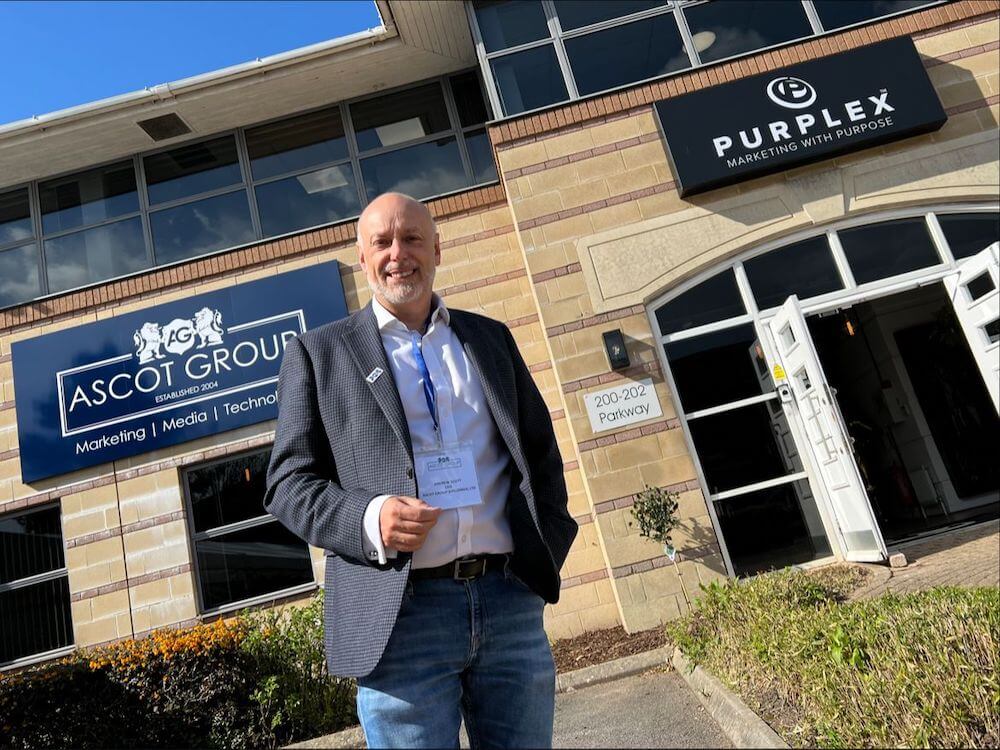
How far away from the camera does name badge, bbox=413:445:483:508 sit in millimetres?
→ 1803

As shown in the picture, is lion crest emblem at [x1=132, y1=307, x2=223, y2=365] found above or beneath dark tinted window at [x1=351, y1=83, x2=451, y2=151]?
beneath

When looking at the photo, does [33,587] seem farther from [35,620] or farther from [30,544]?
[30,544]

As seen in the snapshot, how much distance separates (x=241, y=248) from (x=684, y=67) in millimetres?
→ 6109

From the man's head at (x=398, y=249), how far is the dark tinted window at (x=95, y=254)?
9.43 metres

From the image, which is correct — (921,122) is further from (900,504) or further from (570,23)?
(900,504)

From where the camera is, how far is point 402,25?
9.56 m

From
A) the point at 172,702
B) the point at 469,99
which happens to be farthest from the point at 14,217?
the point at 172,702

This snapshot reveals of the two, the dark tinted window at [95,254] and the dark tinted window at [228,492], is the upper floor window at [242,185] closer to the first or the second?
the dark tinted window at [95,254]

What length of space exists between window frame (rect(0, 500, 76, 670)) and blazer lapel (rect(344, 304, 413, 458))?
8.83 m

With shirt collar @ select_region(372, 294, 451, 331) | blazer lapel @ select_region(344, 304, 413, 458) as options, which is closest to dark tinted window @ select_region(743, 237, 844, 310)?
shirt collar @ select_region(372, 294, 451, 331)

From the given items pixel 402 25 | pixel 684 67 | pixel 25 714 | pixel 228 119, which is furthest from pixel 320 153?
pixel 25 714

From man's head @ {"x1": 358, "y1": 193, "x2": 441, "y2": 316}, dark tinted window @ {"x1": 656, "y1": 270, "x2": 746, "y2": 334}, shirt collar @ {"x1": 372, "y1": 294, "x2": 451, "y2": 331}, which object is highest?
dark tinted window @ {"x1": 656, "y1": 270, "x2": 746, "y2": 334}

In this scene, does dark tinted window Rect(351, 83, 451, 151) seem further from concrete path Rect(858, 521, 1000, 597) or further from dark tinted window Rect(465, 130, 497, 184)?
concrete path Rect(858, 521, 1000, 597)

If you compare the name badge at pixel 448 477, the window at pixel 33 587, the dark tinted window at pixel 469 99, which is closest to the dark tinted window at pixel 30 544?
the window at pixel 33 587
